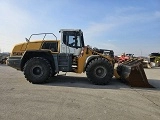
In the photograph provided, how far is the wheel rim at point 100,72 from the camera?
11766 millimetres

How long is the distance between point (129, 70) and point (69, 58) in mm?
2973

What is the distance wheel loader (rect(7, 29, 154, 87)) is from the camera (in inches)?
463

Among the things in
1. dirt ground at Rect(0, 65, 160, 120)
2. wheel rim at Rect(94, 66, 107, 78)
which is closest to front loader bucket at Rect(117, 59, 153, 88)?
wheel rim at Rect(94, 66, 107, 78)

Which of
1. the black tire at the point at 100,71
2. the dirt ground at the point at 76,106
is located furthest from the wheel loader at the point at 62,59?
the dirt ground at the point at 76,106

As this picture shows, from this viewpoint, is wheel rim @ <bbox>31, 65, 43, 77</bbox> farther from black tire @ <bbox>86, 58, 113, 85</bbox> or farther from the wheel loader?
black tire @ <bbox>86, 58, 113, 85</bbox>

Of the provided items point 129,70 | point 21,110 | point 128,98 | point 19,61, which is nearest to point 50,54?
point 19,61

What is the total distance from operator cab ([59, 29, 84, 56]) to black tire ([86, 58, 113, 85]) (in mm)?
1122

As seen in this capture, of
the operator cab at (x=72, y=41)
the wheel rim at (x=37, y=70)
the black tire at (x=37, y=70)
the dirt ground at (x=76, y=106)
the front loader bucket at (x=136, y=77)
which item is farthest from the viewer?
the operator cab at (x=72, y=41)

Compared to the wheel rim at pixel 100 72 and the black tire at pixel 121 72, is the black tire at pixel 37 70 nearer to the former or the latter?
the wheel rim at pixel 100 72

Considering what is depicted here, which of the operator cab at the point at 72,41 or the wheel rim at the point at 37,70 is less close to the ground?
the operator cab at the point at 72,41

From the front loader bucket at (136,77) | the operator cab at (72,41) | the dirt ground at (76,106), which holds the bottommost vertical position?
the dirt ground at (76,106)

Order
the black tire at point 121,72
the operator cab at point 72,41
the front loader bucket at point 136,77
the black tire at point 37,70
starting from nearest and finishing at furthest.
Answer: the front loader bucket at point 136,77, the black tire at point 37,70, the operator cab at point 72,41, the black tire at point 121,72

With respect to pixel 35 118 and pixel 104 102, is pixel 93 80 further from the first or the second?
pixel 35 118

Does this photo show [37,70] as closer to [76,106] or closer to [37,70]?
[37,70]
